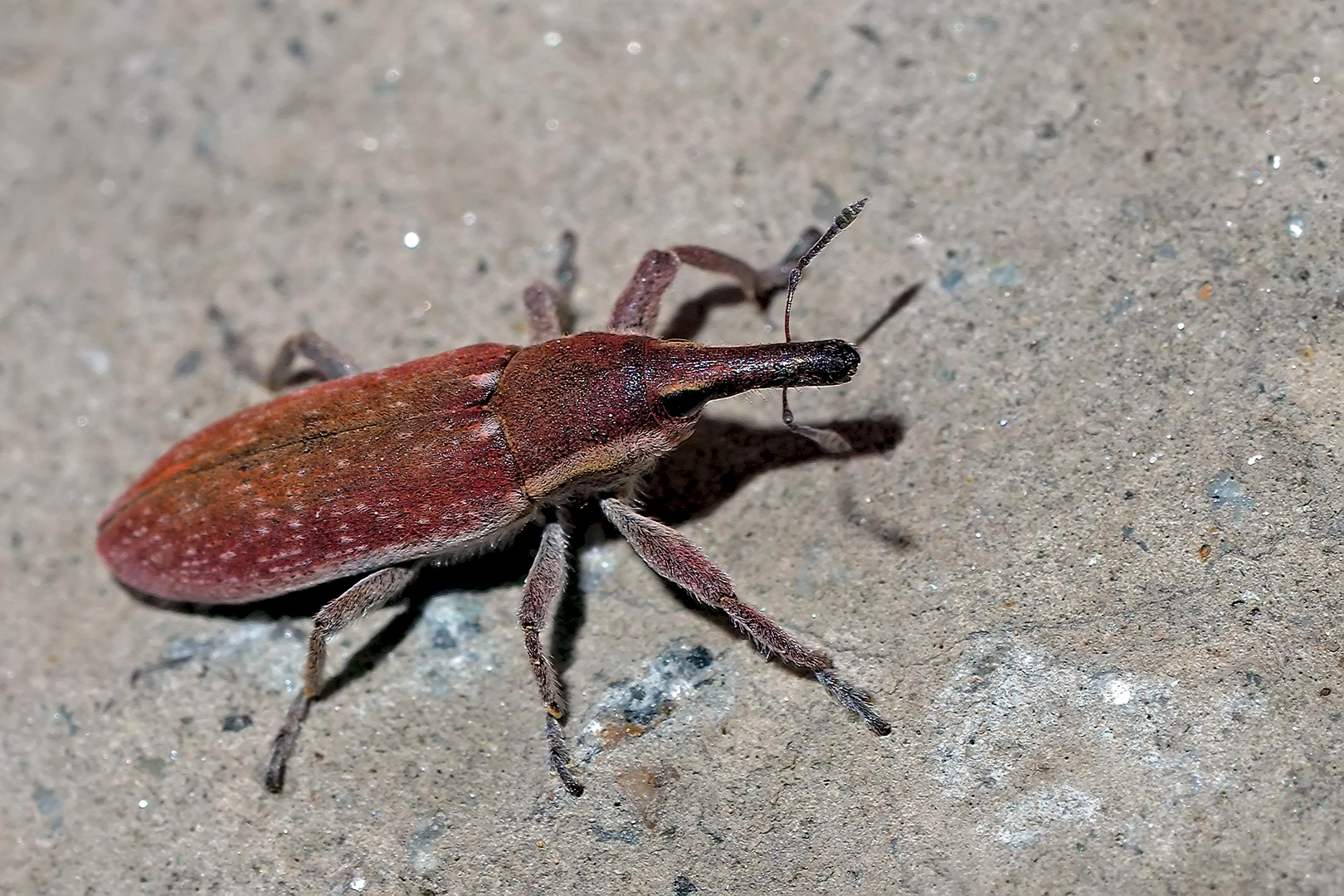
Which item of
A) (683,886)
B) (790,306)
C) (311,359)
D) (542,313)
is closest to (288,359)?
(311,359)

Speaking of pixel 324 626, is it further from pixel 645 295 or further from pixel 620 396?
pixel 645 295

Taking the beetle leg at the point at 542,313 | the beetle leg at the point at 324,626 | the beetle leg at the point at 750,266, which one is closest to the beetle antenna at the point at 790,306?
the beetle leg at the point at 750,266

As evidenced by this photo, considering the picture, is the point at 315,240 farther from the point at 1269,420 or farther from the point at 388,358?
the point at 1269,420

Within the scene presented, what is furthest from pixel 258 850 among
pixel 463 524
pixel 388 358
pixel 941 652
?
pixel 941 652

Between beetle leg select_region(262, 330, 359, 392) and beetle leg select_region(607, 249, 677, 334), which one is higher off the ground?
beetle leg select_region(607, 249, 677, 334)

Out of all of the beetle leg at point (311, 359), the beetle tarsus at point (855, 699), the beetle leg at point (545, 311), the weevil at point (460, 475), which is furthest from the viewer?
the beetle leg at point (311, 359)

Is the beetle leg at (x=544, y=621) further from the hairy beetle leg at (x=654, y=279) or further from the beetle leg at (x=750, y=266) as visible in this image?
the beetle leg at (x=750, y=266)

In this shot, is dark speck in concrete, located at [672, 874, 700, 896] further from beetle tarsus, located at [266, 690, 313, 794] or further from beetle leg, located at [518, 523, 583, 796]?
beetle tarsus, located at [266, 690, 313, 794]

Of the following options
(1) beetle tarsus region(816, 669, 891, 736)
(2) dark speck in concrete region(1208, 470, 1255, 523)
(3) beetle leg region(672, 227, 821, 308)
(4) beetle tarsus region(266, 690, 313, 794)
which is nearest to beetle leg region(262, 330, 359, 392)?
(4) beetle tarsus region(266, 690, 313, 794)
